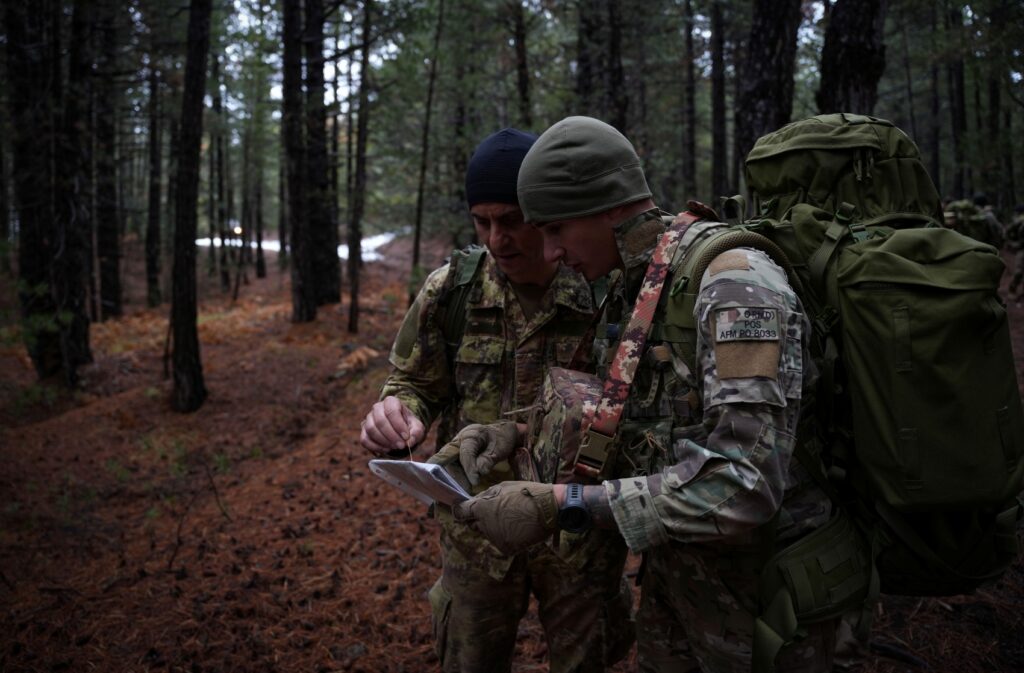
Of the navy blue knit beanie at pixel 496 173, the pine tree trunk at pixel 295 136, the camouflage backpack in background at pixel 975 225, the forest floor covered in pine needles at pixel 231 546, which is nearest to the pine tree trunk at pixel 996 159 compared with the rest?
the camouflage backpack in background at pixel 975 225

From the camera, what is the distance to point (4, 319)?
604 centimetres

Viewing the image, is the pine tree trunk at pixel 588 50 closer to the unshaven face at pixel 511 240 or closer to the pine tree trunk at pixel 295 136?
the pine tree trunk at pixel 295 136

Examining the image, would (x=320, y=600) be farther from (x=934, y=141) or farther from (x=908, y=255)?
(x=934, y=141)

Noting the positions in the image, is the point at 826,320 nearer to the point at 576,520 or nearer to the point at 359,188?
the point at 576,520

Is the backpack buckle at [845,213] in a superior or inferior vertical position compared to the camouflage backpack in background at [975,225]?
inferior

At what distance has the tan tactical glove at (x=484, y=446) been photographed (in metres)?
2.07

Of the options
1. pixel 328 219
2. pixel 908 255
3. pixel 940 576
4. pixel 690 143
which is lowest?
pixel 940 576

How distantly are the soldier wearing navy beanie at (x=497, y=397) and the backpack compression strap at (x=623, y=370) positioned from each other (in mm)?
495

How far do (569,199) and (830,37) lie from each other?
16.2 ft

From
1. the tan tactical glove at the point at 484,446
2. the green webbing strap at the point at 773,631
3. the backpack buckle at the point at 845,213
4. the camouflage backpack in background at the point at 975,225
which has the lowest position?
the green webbing strap at the point at 773,631

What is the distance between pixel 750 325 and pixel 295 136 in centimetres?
1271

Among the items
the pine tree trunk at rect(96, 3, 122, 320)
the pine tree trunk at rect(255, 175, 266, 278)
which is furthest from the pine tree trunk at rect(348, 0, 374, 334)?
the pine tree trunk at rect(255, 175, 266, 278)

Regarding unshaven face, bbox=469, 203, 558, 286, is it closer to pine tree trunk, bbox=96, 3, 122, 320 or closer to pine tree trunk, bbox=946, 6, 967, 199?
pine tree trunk, bbox=96, 3, 122, 320

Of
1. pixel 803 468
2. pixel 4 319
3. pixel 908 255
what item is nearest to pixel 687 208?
pixel 908 255
